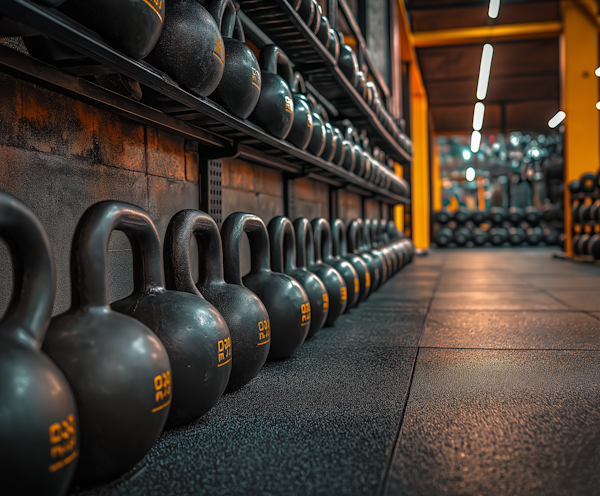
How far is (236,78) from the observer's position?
176cm

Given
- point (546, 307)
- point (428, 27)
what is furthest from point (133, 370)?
point (428, 27)

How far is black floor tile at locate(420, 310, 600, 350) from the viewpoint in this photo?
2238 mm

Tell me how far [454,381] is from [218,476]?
951mm

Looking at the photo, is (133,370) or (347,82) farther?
(347,82)

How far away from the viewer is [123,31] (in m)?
1.11

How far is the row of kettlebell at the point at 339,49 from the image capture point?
106 inches

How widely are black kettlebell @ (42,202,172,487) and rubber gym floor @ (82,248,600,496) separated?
9cm

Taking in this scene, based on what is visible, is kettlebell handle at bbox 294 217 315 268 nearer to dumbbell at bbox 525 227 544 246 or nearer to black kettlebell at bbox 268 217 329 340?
black kettlebell at bbox 268 217 329 340

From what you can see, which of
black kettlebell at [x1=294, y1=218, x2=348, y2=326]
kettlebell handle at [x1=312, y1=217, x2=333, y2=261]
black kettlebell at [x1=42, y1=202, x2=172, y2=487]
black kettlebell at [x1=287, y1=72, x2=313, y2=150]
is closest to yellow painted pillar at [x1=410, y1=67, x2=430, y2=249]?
kettlebell handle at [x1=312, y1=217, x2=333, y2=261]

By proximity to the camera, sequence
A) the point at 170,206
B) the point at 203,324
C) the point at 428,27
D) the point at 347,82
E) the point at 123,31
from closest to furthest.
Answer: 1. the point at 123,31
2. the point at 203,324
3. the point at 170,206
4. the point at 347,82
5. the point at 428,27

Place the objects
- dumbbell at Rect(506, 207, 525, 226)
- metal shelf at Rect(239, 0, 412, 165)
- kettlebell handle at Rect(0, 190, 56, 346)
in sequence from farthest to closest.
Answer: dumbbell at Rect(506, 207, 525, 226), metal shelf at Rect(239, 0, 412, 165), kettlebell handle at Rect(0, 190, 56, 346)

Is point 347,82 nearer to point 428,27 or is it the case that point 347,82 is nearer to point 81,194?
point 81,194

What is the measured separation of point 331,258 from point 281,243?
86 centimetres

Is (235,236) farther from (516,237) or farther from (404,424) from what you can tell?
(516,237)
